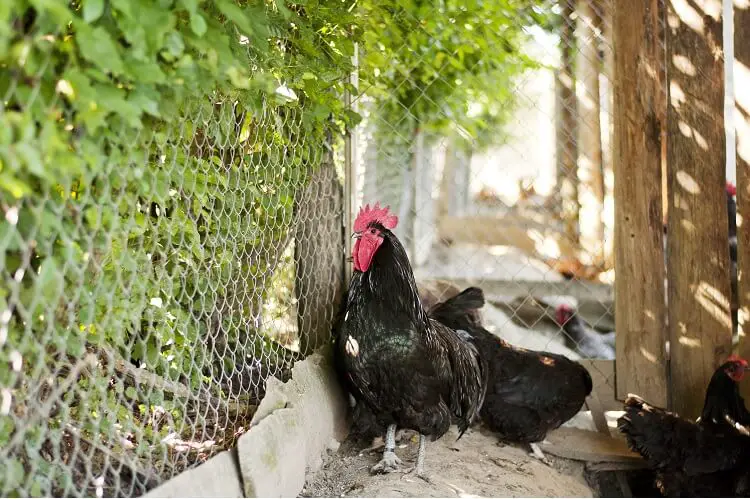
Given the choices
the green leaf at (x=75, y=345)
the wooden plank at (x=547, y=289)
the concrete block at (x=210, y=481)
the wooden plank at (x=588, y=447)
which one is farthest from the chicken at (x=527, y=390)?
the green leaf at (x=75, y=345)

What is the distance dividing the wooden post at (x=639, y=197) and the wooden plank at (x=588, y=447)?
0.34 meters

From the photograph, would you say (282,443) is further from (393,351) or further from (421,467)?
(421,467)

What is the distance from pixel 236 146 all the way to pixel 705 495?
3.03m

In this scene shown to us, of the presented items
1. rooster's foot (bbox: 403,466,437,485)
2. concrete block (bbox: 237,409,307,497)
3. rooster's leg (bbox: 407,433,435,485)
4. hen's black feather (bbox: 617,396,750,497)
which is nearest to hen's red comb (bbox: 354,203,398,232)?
concrete block (bbox: 237,409,307,497)

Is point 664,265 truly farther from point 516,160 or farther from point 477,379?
point 516,160

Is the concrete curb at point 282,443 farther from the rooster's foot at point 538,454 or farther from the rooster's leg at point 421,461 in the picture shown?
the rooster's foot at point 538,454

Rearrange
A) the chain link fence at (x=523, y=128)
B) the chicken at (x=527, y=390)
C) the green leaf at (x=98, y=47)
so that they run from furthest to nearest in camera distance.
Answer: the chain link fence at (x=523, y=128), the chicken at (x=527, y=390), the green leaf at (x=98, y=47)

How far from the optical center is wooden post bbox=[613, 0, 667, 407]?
3.95 meters

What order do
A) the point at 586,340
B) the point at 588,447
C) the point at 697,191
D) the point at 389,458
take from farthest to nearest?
Result: the point at 586,340 < the point at 588,447 < the point at 697,191 < the point at 389,458

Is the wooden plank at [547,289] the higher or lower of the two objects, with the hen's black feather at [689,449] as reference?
higher

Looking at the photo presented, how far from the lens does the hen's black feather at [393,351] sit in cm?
323

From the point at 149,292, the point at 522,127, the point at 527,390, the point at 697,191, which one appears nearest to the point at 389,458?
the point at 527,390

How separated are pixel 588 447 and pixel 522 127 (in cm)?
367

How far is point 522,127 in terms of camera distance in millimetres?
6914
